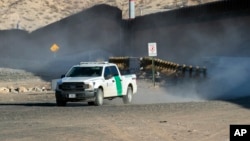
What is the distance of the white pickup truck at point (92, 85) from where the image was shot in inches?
1043

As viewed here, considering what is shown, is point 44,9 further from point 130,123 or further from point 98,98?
point 130,123

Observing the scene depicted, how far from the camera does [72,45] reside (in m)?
89.5

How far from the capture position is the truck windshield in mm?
27625

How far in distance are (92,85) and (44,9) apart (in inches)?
3886

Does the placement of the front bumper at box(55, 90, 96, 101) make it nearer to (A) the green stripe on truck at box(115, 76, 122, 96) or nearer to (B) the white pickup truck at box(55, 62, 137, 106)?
(B) the white pickup truck at box(55, 62, 137, 106)

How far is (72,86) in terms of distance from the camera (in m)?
26.7

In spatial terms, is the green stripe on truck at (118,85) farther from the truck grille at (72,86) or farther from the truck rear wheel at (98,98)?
the truck grille at (72,86)

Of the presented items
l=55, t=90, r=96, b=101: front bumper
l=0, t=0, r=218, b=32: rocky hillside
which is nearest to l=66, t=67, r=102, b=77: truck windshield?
l=55, t=90, r=96, b=101: front bumper

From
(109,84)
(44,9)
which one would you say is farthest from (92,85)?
(44,9)

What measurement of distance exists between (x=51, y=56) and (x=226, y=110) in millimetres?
71185

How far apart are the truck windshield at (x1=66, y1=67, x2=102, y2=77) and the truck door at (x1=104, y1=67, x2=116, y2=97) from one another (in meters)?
0.30

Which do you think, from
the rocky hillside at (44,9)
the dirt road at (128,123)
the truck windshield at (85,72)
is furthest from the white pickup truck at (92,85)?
the rocky hillside at (44,9)

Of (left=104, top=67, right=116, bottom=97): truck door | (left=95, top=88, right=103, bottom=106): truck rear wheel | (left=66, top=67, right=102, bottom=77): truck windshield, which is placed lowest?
(left=95, top=88, right=103, bottom=106): truck rear wheel

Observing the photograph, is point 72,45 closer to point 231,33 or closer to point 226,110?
point 231,33
